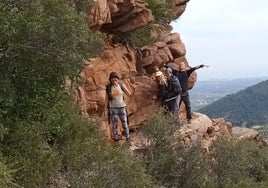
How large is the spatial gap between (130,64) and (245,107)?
106 metres

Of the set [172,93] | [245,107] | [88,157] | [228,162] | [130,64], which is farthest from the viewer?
[245,107]

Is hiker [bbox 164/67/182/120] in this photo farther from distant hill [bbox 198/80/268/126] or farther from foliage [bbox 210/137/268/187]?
distant hill [bbox 198/80/268/126]

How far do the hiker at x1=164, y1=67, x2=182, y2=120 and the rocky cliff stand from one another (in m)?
0.93

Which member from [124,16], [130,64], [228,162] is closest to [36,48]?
[124,16]

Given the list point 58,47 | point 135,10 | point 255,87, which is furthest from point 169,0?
point 255,87

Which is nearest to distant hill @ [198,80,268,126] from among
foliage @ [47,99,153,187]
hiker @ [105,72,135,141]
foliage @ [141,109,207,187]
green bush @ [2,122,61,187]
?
foliage @ [141,109,207,187]

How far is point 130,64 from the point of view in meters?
20.7

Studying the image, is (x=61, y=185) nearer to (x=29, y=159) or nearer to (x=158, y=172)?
(x=29, y=159)

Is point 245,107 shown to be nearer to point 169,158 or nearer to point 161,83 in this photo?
point 161,83

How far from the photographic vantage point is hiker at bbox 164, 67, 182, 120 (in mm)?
18766

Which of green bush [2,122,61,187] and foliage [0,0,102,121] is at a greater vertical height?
foliage [0,0,102,121]

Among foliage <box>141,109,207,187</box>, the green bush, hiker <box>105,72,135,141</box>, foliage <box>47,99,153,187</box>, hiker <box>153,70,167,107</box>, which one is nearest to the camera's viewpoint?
the green bush

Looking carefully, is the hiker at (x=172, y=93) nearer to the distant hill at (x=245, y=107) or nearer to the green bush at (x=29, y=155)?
the green bush at (x=29, y=155)

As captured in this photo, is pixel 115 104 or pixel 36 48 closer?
pixel 36 48
